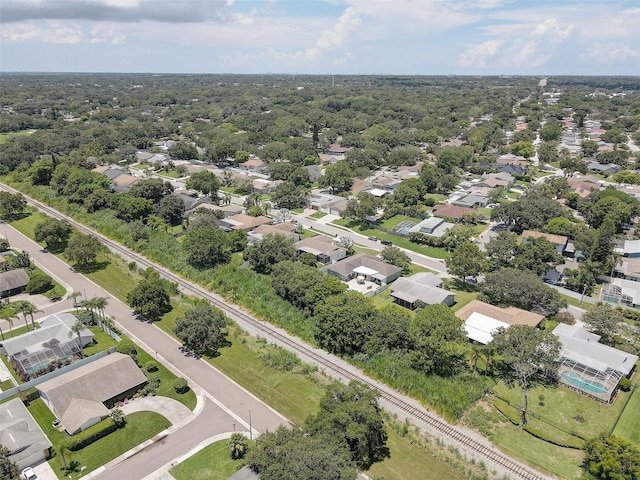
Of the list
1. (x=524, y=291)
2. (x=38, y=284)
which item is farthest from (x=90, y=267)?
(x=524, y=291)

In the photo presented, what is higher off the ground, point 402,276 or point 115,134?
point 115,134

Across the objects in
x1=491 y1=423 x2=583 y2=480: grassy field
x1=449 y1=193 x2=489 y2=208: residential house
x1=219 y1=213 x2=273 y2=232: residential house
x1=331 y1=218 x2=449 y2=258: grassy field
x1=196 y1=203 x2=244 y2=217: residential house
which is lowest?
x1=491 y1=423 x2=583 y2=480: grassy field

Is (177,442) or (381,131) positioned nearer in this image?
(177,442)

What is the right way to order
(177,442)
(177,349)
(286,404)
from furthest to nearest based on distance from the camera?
(177,349)
(286,404)
(177,442)

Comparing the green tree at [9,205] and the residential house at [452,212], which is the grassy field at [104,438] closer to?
the green tree at [9,205]

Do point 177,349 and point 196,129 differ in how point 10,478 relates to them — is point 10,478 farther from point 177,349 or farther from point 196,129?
point 196,129

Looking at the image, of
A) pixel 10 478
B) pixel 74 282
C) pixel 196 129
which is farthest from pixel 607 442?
pixel 196 129

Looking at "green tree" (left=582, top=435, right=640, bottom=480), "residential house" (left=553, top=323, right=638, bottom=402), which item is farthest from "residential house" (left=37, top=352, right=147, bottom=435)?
"residential house" (left=553, top=323, right=638, bottom=402)

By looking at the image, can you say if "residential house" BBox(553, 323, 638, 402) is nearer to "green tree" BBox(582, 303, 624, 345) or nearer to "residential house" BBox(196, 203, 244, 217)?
"green tree" BBox(582, 303, 624, 345)
